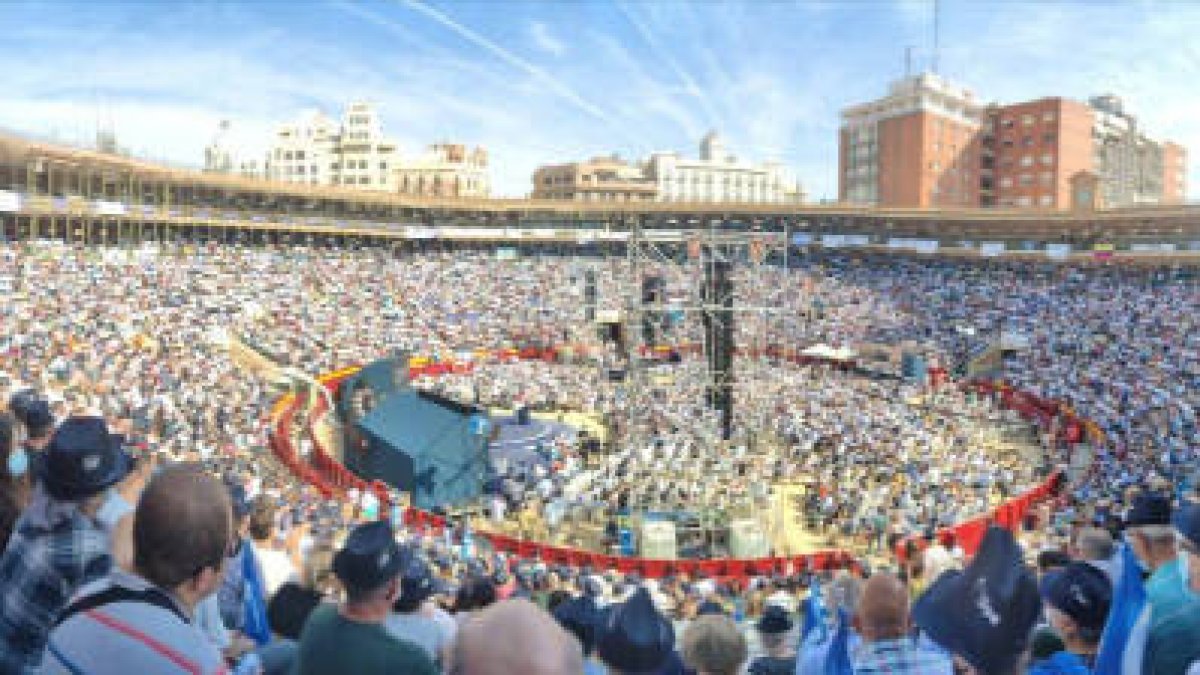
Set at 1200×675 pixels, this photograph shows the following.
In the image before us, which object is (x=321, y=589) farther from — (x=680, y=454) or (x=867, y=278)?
(x=867, y=278)

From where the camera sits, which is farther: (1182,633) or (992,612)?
(1182,633)

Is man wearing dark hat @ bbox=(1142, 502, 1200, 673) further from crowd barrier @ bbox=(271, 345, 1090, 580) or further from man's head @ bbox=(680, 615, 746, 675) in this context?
crowd barrier @ bbox=(271, 345, 1090, 580)

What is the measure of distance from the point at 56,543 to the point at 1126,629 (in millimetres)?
4170

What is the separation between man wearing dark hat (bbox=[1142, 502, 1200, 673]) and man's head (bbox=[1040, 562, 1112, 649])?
190 mm

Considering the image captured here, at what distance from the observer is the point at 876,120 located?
78.8 metres

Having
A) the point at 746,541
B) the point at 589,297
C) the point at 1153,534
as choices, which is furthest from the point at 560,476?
the point at 589,297

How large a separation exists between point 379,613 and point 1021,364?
34.3 metres

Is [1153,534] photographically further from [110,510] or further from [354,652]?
[110,510]

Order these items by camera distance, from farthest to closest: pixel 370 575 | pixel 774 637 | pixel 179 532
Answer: pixel 774 637 < pixel 370 575 < pixel 179 532

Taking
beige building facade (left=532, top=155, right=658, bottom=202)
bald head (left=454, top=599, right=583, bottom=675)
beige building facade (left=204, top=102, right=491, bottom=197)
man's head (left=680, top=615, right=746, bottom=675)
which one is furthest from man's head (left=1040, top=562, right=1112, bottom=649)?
beige building facade (left=204, top=102, right=491, bottom=197)

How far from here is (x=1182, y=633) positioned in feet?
10.6

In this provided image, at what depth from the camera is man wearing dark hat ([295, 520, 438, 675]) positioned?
2639 millimetres

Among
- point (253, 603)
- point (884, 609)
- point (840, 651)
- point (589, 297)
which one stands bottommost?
point (253, 603)

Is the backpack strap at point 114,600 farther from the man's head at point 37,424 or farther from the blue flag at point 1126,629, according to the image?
the man's head at point 37,424
